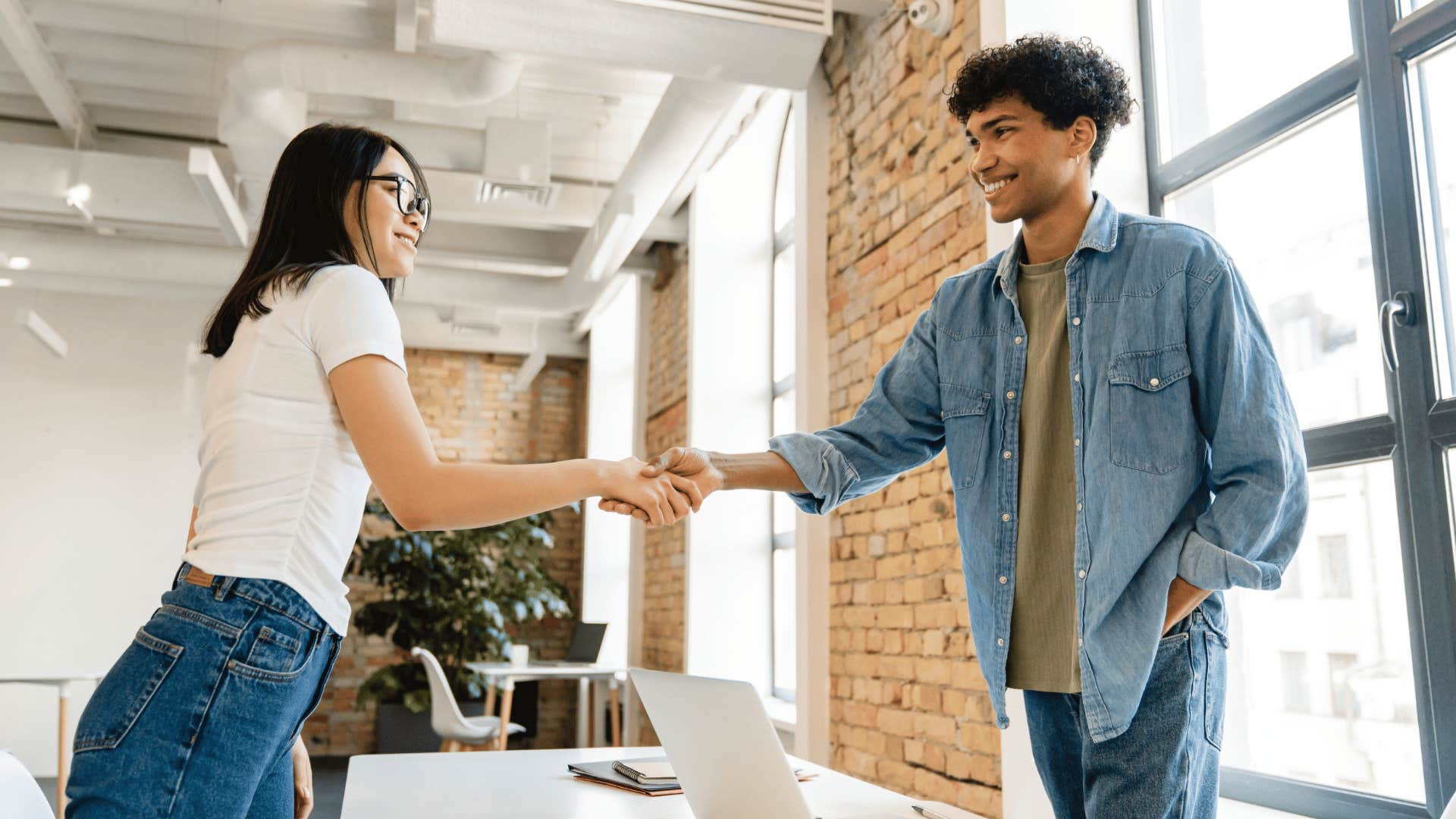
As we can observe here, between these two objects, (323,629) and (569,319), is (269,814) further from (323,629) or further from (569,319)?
(569,319)

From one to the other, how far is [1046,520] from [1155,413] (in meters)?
0.24

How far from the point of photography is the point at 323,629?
1.26 meters

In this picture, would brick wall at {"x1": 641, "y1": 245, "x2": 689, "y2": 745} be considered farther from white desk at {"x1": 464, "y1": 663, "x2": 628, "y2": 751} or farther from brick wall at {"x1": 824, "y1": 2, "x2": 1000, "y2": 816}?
brick wall at {"x1": 824, "y1": 2, "x2": 1000, "y2": 816}

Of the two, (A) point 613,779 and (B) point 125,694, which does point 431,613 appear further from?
(B) point 125,694

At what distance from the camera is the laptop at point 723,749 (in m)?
1.29

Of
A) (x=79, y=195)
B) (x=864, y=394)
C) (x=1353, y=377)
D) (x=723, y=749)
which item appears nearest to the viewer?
(x=723, y=749)

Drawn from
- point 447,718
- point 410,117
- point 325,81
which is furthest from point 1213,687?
point 447,718

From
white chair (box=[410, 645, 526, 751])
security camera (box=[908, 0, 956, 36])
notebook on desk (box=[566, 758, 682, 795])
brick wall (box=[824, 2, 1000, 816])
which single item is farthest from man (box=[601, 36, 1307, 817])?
white chair (box=[410, 645, 526, 751])

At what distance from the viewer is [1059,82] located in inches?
72.8

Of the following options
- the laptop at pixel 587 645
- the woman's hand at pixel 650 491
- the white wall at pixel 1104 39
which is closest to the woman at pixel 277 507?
the woman's hand at pixel 650 491

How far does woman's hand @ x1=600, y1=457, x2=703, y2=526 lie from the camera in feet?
5.35

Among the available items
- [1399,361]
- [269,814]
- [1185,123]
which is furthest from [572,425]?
[269,814]

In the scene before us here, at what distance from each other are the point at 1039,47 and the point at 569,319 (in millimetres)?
8715

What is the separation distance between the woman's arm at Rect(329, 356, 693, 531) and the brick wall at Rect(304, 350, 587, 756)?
8.60m
